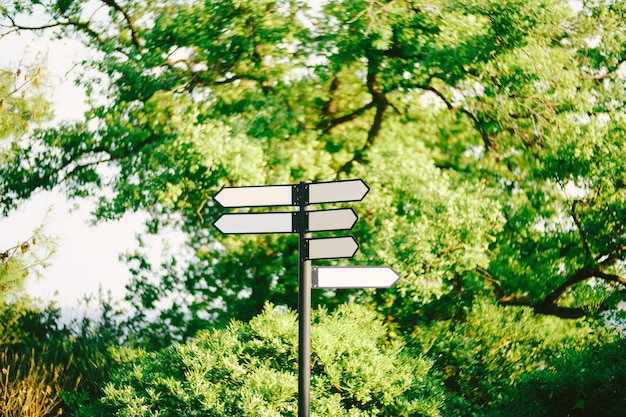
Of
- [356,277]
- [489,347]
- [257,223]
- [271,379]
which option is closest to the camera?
[356,277]

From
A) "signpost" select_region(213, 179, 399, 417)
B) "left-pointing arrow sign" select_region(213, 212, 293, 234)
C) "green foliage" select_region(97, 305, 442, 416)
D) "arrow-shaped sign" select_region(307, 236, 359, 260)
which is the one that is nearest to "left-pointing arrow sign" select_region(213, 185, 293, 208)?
"signpost" select_region(213, 179, 399, 417)

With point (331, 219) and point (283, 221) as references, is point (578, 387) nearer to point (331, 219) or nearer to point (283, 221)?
point (331, 219)

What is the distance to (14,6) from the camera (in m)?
15.6

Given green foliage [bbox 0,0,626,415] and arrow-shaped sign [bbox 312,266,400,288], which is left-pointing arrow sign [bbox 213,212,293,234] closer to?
arrow-shaped sign [bbox 312,266,400,288]

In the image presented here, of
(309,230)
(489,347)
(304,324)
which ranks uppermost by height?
(489,347)

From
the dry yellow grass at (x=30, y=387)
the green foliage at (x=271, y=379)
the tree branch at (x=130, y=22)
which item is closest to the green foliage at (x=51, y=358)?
the dry yellow grass at (x=30, y=387)

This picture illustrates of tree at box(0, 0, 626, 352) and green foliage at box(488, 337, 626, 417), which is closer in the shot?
green foliage at box(488, 337, 626, 417)

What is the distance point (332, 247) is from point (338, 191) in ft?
1.57

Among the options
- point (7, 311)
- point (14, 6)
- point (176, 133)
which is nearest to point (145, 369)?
point (176, 133)

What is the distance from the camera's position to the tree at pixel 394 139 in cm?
1125

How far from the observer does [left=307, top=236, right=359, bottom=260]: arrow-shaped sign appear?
19.7ft

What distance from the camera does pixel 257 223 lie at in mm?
6211

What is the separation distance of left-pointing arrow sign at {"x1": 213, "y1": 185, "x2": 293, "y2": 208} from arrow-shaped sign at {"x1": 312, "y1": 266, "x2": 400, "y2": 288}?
0.68 m

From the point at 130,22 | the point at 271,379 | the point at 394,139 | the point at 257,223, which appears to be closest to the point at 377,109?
the point at 394,139
